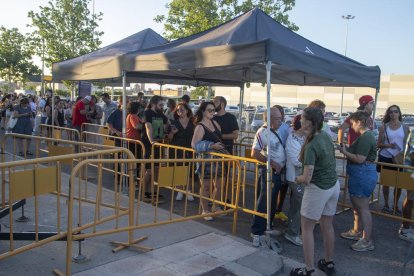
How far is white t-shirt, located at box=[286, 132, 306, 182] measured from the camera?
4.74 metres

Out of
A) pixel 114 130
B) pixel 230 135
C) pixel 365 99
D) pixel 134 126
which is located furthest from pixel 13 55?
pixel 365 99

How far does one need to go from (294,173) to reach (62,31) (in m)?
23.3

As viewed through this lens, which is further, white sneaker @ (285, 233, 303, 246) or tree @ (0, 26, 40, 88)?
tree @ (0, 26, 40, 88)

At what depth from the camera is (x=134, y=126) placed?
22.6 ft

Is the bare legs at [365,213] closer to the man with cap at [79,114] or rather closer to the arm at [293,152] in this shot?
the arm at [293,152]

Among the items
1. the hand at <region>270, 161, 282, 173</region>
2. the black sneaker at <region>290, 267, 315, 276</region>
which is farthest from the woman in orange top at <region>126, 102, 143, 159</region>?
the black sneaker at <region>290, 267, 315, 276</region>

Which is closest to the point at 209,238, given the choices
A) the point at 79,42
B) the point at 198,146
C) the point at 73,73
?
the point at 198,146

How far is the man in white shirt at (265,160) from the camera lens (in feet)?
15.3

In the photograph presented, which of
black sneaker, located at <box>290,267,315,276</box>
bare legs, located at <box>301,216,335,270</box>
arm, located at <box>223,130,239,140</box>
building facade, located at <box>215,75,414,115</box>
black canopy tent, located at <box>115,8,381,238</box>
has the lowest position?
black sneaker, located at <box>290,267,315,276</box>

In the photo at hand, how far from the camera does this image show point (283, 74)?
7.90m

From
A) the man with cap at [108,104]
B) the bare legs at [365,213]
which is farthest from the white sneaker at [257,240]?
the man with cap at [108,104]

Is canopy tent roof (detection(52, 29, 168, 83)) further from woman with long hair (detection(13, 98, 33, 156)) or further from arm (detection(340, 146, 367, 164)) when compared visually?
arm (detection(340, 146, 367, 164))

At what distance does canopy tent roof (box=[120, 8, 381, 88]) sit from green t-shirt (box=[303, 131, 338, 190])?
1.15 m

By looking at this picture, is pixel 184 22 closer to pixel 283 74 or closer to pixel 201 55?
pixel 283 74
